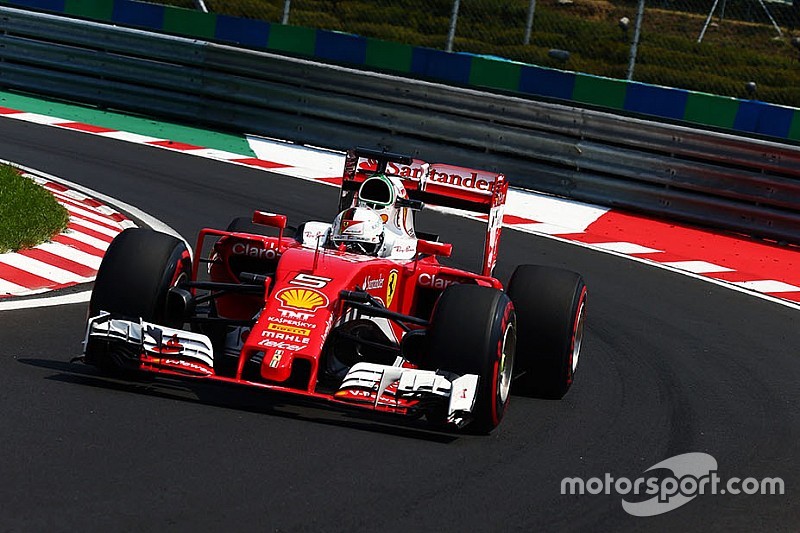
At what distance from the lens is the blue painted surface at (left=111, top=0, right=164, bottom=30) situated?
19516 millimetres

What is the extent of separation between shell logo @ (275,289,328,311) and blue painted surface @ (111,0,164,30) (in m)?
13.7

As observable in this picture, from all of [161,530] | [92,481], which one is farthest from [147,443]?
[161,530]

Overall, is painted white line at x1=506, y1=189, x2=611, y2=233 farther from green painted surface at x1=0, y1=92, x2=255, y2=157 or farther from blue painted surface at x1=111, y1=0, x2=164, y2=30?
blue painted surface at x1=111, y1=0, x2=164, y2=30

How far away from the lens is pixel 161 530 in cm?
469

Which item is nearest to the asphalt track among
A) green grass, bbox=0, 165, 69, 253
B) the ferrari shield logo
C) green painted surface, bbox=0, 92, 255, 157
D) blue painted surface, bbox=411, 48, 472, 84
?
the ferrari shield logo

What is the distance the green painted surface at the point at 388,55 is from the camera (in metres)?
17.8

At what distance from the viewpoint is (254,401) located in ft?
21.8

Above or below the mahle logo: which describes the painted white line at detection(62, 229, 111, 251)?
below

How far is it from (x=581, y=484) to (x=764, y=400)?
249 cm

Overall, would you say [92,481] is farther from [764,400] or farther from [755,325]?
[755,325]

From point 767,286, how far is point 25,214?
6551 mm

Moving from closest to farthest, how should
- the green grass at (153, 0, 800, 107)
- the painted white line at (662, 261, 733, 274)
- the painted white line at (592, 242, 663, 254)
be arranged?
the painted white line at (662, 261, 733, 274) < the painted white line at (592, 242, 663, 254) < the green grass at (153, 0, 800, 107)

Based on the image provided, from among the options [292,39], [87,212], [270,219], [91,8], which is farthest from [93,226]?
[91,8]

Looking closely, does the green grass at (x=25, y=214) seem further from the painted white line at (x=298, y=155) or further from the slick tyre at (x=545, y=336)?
the painted white line at (x=298, y=155)
